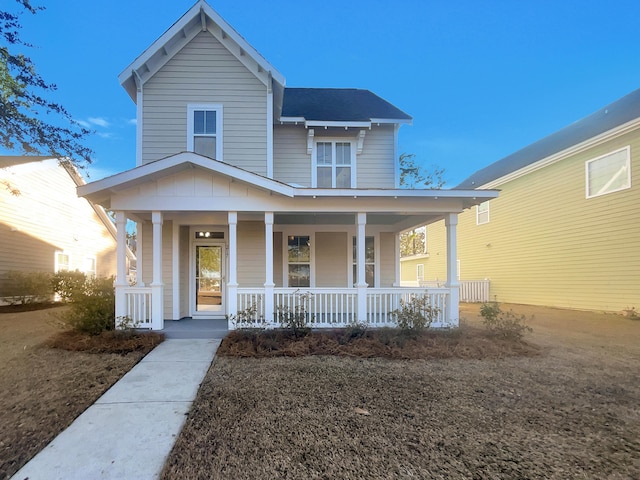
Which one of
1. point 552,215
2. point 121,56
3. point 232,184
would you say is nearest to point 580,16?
point 552,215

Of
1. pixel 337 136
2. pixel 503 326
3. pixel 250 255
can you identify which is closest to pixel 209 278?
pixel 250 255

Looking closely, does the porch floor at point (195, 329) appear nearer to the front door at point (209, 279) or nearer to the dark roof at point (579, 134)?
the front door at point (209, 279)

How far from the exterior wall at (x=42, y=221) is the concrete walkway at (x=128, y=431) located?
1228 cm

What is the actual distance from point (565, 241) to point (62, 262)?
860 inches

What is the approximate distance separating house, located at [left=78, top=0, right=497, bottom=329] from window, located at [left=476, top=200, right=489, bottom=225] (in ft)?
28.0

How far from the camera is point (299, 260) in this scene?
970 cm

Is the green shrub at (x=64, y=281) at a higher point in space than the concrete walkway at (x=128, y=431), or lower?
higher

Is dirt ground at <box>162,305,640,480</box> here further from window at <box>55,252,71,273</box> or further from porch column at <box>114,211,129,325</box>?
window at <box>55,252,71,273</box>

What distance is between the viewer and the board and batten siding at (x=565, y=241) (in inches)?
391

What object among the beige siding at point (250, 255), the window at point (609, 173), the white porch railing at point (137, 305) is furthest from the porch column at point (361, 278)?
the window at point (609, 173)

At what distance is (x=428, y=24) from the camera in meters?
17.1

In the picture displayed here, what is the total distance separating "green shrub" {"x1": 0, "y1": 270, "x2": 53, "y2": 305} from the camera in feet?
41.7

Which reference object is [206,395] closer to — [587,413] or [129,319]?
[129,319]

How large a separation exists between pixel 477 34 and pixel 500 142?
835 inches
